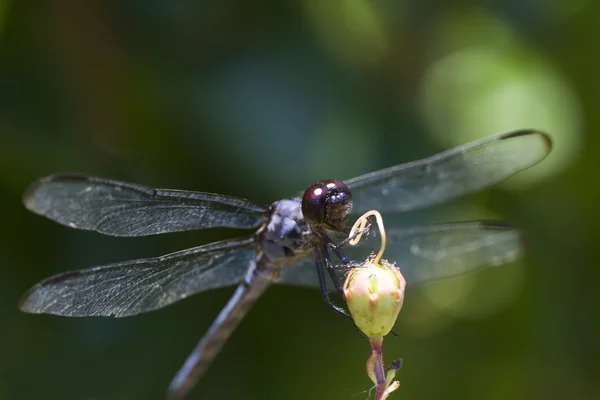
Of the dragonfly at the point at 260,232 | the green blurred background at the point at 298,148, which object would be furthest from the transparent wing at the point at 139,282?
the green blurred background at the point at 298,148

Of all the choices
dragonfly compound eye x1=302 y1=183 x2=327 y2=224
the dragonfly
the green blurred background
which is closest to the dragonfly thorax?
the dragonfly

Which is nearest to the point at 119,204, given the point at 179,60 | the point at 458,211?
the point at 179,60

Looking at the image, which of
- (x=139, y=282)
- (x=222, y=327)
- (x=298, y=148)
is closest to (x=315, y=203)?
(x=139, y=282)

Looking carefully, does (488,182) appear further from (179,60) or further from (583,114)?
(179,60)

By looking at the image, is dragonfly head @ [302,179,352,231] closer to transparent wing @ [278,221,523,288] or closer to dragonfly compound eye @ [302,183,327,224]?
dragonfly compound eye @ [302,183,327,224]

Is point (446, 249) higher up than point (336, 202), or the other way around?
point (446, 249)

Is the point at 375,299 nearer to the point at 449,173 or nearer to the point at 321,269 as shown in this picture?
the point at 321,269
